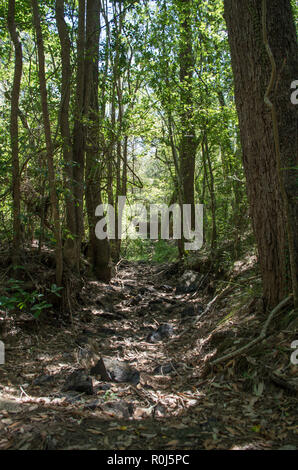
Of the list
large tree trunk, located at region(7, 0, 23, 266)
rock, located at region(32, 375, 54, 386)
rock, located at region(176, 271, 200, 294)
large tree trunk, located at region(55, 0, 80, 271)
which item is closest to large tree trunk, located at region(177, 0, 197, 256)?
rock, located at region(176, 271, 200, 294)

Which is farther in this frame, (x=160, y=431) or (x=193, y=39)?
(x=193, y=39)

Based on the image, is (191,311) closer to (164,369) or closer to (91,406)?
(164,369)

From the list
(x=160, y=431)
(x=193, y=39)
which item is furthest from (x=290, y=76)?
(x=193, y=39)

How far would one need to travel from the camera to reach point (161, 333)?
561 cm

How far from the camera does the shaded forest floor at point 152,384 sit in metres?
2.49

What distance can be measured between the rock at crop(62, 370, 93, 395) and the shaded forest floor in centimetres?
1

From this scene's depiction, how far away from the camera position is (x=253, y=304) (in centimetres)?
443

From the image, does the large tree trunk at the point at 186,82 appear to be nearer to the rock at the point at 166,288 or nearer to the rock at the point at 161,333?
the rock at the point at 166,288

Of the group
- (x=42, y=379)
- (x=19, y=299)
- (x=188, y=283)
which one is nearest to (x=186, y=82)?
(x=188, y=283)

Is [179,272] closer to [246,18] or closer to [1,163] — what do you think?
[1,163]

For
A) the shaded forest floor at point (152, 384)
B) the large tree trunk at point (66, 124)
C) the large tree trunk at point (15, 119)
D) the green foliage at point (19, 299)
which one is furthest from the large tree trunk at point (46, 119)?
the shaded forest floor at point (152, 384)

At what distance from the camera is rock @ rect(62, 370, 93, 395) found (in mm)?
3307

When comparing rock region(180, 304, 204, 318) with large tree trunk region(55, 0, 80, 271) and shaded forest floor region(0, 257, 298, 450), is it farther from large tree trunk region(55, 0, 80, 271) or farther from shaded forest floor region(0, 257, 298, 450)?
large tree trunk region(55, 0, 80, 271)
